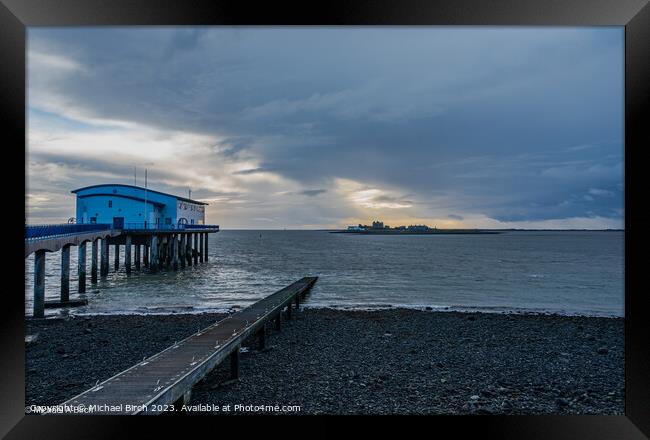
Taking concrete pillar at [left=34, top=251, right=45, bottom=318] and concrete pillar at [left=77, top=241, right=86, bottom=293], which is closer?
concrete pillar at [left=34, top=251, right=45, bottom=318]

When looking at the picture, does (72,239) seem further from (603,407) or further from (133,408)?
(603,407)

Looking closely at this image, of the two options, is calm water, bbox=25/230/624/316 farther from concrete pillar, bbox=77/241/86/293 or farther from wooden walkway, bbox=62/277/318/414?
wooden walkway, bbox=62/277/318/414

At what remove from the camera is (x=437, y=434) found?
12.0 ft

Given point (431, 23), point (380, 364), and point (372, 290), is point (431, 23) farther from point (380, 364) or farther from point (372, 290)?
point (372, 290)

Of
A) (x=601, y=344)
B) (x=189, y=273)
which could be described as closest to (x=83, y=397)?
(x=601, y=344)

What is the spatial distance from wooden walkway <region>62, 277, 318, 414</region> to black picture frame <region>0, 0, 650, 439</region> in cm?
80

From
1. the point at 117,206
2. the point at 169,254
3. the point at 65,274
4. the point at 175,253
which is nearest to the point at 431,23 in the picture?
the point at 65,274

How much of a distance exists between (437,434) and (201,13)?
4806 mm

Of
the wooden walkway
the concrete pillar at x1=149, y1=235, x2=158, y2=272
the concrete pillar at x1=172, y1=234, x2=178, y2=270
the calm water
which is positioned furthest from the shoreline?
the concrete pillar at x1=172, y1=234, x2=178, y2=270

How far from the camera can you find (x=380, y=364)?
8.77 metres

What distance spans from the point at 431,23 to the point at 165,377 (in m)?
5.64

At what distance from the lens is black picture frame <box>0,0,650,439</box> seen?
372cm

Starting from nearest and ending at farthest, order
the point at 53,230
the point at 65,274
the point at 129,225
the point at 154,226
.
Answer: the point at 53,230 → the point at 65,274 → the point at 129,225 → the point at 154,226

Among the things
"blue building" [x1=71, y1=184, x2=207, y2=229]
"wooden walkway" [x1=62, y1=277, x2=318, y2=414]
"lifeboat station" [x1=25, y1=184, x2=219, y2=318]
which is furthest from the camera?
"blue building" [x1=71, y1=184, x2=207, y2=229]
